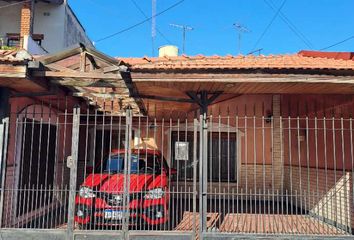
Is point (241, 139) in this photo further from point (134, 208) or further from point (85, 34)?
point (85, 34)

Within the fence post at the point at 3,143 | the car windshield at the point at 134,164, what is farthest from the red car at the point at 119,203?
the fence post at the point at 3,143

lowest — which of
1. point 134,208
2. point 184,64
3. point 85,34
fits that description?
point 134,208

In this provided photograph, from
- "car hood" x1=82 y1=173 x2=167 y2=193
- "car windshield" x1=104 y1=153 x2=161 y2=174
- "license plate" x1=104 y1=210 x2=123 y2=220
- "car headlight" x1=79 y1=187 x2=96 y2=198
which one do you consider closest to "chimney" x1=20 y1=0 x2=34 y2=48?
"car windshield" x1=104 y1=153 x2=161 y2=174

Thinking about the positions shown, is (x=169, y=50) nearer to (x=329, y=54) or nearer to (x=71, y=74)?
(x=329, y=54)

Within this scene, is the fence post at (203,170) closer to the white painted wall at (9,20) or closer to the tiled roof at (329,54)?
the tiled roof at (329,54)

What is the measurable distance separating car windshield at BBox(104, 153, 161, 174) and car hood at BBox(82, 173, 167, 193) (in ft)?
1.14

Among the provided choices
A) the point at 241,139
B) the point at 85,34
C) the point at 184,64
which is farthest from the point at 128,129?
the point at 85,34

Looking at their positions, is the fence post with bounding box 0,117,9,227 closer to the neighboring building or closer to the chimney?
the chimney

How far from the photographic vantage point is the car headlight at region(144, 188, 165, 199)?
290 inches

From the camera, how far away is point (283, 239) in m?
6.83

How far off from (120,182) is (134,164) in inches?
46.3

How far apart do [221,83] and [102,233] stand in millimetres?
3493

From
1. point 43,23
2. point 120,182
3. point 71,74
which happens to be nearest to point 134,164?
point 120,182

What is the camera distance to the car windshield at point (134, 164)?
8609 millimetres
